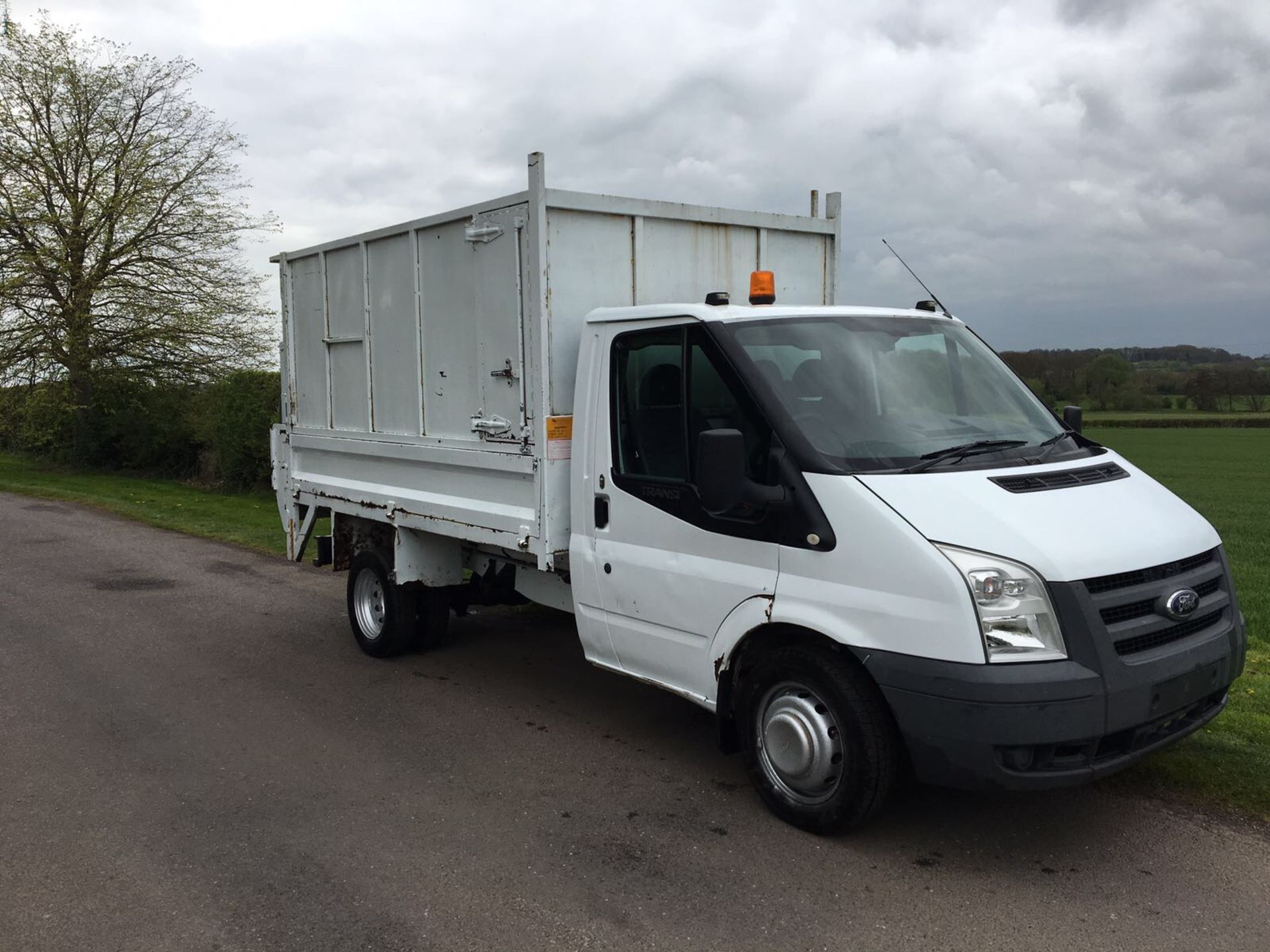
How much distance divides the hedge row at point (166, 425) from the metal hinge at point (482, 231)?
1483cm

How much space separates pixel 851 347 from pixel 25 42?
2907cm

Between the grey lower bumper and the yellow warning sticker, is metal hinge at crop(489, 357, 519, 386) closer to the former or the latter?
the yellow warning sticker

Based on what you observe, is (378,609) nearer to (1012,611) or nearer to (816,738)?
(816,738)

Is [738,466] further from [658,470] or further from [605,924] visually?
[605,924]

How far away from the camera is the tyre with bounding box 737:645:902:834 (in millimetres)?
4211

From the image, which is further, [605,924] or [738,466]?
[738,466]

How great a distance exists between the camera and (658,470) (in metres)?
5.05

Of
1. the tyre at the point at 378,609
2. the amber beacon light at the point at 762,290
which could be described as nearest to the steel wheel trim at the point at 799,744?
the amber beacon light at the point at 762,290

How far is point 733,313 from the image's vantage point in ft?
16.2

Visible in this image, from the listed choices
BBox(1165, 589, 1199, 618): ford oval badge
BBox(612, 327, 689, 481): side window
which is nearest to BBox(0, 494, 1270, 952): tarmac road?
BBox(1165, 589, 1199, 618): ford oval badge

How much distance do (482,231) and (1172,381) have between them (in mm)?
71833

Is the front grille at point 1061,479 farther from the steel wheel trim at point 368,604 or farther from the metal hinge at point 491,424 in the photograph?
the steel wheel trim at point 368,604

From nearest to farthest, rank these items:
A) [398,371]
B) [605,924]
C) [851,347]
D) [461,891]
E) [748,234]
Result: 1. [605,924]
2. [461,891]
3. [851,347]
4. [748,234]
5. [398,371]

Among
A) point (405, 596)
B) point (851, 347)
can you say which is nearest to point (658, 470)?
point (851, 347)
